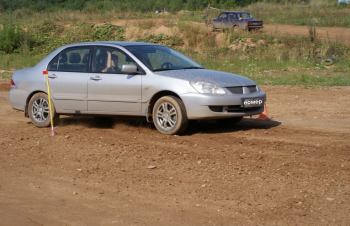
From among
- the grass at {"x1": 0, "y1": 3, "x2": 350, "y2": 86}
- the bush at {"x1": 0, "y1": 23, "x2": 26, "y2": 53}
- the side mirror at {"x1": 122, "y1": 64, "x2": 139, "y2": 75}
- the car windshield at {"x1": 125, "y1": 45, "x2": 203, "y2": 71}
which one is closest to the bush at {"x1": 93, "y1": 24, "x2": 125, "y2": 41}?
the grass at {"x1": 0, "y1": 3, "x2": 350, "y2": 86}

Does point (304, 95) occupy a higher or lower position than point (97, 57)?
lower

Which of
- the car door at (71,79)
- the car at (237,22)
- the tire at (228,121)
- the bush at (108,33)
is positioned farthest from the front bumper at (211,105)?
the car at (237,22)

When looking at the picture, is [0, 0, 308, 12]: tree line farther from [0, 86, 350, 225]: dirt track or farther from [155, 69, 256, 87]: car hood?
[0, 86, 350, 225]: dirt track

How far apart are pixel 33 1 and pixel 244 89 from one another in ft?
255

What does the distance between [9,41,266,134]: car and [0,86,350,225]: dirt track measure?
341mm

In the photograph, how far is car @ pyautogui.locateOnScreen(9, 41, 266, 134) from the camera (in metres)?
10.7

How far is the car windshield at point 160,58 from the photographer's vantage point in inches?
450

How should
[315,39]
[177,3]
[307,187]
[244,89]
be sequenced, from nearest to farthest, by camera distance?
[307,187] < [244,89] < [315,39] < [177,3]

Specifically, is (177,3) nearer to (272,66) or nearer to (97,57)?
(272,66)

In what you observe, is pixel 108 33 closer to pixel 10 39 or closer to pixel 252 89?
pixel 10 39

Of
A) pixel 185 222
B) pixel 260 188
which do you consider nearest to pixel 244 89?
pixel 260 188

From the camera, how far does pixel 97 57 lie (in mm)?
11789

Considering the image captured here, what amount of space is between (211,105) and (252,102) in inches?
30.6

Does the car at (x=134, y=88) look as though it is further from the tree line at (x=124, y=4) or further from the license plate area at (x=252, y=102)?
the tree line at (x=124, y=4)
